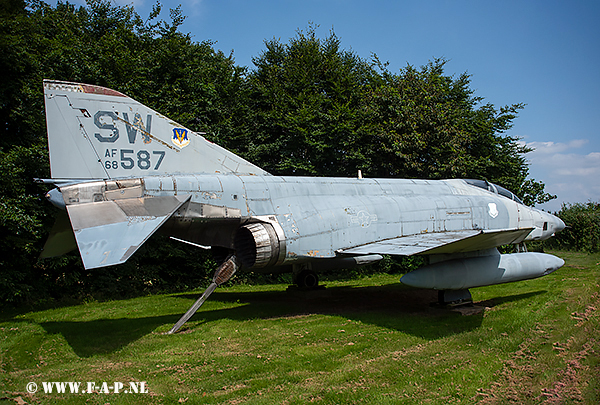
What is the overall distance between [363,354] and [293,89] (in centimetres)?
1572

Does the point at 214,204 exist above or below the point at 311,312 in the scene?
above

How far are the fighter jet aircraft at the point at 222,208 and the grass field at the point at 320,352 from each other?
1.01 metres

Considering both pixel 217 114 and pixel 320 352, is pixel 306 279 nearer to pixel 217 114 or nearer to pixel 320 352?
pixel 320 352

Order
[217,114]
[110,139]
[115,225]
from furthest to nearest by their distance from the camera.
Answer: [217,114]
[110,139]
[115,225]

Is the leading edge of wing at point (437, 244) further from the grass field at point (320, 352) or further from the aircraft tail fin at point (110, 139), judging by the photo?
the aircraft tail fin at point (110, 139)

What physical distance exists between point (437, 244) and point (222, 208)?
417 cm

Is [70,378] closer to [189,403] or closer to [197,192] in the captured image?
[189,403]

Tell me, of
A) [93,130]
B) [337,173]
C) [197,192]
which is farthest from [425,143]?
[93,130]

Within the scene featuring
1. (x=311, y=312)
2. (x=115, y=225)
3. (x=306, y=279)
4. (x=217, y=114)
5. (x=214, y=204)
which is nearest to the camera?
(x=115, y=225)

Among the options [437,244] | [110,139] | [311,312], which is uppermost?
[110,139]

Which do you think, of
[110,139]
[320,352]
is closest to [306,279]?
[320,352]

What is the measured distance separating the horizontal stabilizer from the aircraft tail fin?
987 mm

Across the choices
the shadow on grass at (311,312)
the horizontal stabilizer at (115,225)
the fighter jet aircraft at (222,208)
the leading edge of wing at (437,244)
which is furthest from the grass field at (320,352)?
the horizontal stabilizer at (115,225)

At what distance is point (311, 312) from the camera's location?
8.97 m
